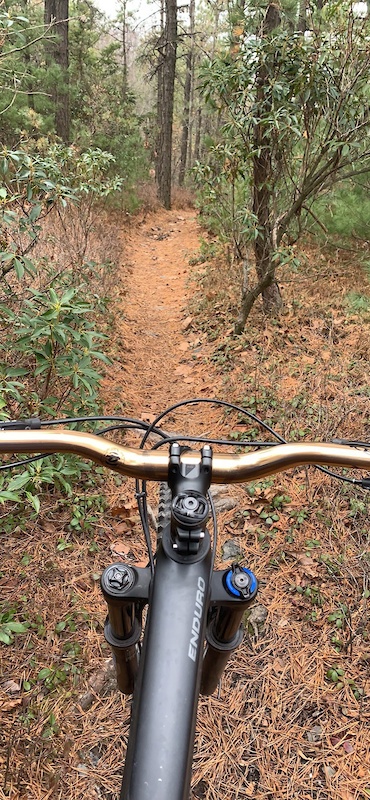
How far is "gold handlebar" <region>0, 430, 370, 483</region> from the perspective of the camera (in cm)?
124

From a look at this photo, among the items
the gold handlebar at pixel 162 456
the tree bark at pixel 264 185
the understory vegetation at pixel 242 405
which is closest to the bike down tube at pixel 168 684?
the gold handlebar at pixel 162 456

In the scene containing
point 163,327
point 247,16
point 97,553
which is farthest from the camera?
point 163,327

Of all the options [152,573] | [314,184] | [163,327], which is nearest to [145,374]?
[163,327]

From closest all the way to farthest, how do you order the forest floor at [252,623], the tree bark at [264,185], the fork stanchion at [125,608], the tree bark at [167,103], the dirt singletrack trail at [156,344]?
the fork stanchion at [125,608] < the forest floor at [252,623] < the tree bark at [264,185] < the dirt singletrack trail at [156,344] < the tree bark at [167,103]

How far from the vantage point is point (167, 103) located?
571 inches

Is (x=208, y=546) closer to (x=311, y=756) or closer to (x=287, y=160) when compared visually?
(x=311, y=756)

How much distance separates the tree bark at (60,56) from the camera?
877 cm

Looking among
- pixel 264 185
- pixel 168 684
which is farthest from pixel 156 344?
pixel 168 684

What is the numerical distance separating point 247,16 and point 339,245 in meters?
2.99

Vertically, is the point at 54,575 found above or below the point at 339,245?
below

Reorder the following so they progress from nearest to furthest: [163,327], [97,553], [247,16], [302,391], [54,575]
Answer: [54,575] → [97,553] → [302,391] → [247,16] → [163,327]

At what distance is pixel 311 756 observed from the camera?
2.16 metres

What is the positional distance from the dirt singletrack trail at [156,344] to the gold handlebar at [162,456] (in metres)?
2.95

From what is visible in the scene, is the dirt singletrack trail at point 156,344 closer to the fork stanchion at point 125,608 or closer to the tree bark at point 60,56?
the tree bark at point 60,56
